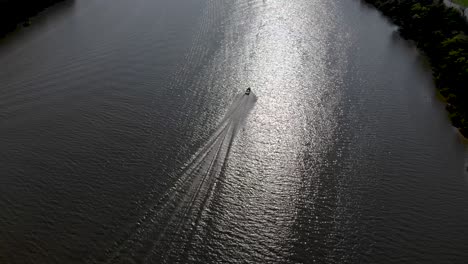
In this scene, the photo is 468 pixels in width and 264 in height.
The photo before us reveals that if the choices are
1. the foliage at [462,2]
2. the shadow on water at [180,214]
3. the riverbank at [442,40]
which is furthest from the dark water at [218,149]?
the foliage at [462,2]

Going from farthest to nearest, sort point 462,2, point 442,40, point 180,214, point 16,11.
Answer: point 462,2
point 16,11
point 442,40
point 180,214

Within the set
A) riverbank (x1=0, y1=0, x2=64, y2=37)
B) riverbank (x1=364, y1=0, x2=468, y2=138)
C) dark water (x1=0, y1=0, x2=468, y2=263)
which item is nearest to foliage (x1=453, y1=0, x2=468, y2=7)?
riverbank (x1=364, y1=0, x2=468, y2=138)

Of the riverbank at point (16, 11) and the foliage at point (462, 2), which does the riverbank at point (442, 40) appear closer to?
the foliage at point (462, 2)

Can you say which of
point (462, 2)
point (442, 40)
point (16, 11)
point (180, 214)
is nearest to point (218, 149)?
point (180, 214)

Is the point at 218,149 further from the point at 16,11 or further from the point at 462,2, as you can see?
the point at 462,2

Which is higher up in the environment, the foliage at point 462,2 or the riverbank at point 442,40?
the foliage at point 462,2

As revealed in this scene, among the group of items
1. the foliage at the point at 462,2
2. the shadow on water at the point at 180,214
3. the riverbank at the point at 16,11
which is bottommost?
the shadow on water at the point at 180,214
